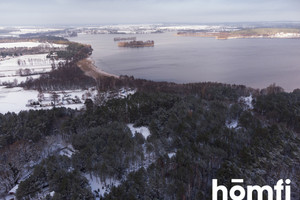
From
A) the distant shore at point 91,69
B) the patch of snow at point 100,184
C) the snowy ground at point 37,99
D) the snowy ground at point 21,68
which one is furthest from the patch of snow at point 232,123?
the snowy ground at point 21,68

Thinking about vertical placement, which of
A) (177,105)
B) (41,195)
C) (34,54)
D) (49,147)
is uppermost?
(34,54)

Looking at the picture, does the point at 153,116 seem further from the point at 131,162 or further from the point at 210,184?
the point at 210,184

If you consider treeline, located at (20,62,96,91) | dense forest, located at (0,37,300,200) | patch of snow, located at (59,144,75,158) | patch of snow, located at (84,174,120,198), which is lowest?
patch of snow, located at (84,174,120,198)

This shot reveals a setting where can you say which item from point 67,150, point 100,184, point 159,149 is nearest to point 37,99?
point 67,150

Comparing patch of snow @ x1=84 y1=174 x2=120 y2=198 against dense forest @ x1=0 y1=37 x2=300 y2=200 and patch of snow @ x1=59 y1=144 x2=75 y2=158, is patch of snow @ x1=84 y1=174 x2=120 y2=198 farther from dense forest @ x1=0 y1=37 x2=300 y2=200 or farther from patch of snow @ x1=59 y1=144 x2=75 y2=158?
patch of snow @ x1=59 y1=144 x2=75 y2=158

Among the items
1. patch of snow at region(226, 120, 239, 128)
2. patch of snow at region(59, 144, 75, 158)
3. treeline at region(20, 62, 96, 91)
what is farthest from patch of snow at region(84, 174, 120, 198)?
treeline at region(20, 62, 96, 91)

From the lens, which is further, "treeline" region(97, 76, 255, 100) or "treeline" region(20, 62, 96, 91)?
"treeline" region(20, 62, 96, 91)

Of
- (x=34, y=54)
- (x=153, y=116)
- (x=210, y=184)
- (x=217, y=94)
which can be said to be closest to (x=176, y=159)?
(x=210, y=184)
